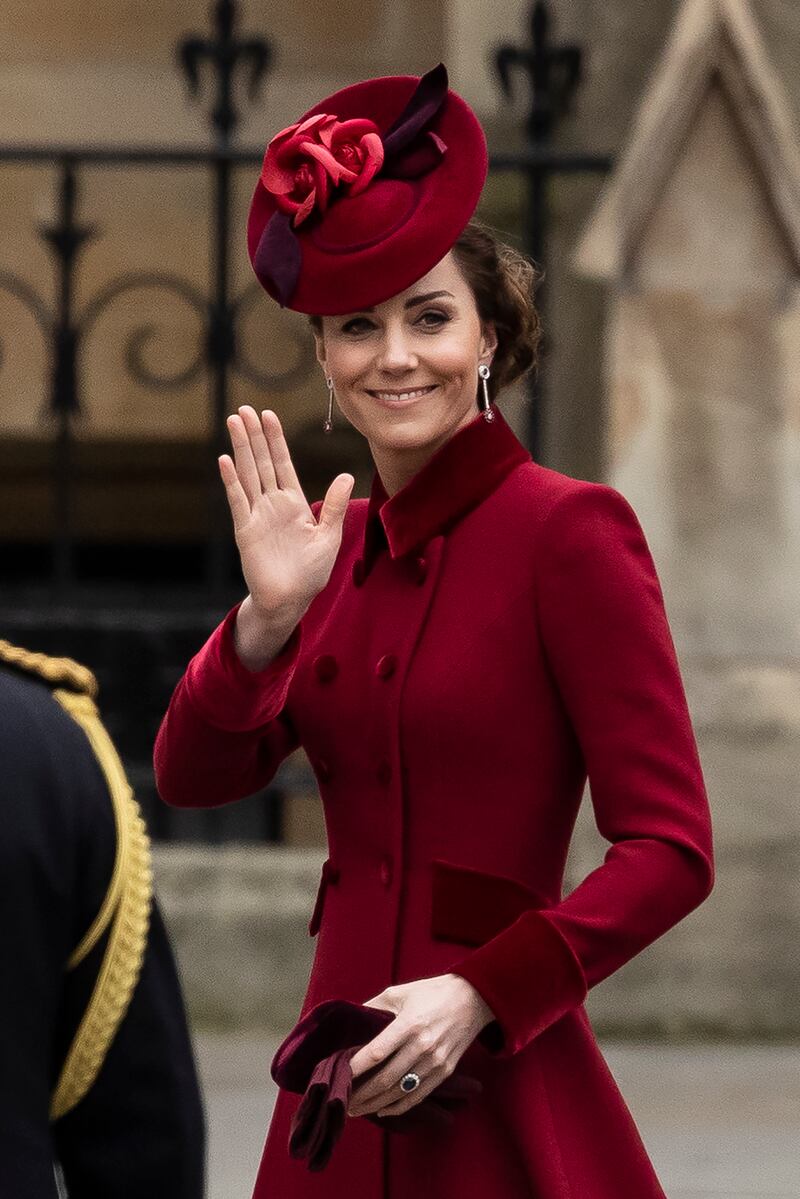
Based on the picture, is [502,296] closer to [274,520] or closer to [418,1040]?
[274,520]

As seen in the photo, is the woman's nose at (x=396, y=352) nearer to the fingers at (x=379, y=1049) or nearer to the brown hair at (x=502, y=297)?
the brown hair at (x=502, y=297)

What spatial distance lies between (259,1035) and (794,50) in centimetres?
320

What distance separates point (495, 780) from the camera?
252 cm

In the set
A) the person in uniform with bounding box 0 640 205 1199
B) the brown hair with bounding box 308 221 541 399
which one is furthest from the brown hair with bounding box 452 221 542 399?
the person in uniform with bounding box 0 640 205 1199

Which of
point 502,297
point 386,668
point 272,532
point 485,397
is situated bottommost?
point 386,668

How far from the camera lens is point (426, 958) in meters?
2.56

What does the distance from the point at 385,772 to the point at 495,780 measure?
0.13m

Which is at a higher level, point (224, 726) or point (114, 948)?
point (114, 948)

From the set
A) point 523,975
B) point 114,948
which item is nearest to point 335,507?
point 523,975

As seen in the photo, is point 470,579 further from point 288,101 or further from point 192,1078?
point 288,101

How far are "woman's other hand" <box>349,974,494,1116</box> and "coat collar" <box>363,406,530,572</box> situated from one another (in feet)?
1.75

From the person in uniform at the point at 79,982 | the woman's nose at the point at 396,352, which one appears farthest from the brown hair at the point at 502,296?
the person in uniform at the point at 79,982

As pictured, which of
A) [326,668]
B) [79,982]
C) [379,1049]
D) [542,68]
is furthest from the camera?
[542,68]

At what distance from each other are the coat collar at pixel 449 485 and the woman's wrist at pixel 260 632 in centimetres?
19
